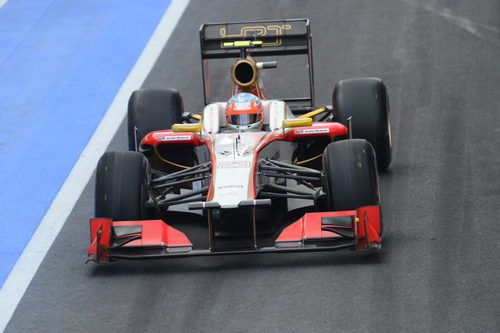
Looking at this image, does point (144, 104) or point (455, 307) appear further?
point (144, 104)

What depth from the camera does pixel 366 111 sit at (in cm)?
1268

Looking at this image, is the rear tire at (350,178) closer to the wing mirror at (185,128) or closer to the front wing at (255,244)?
the front wing at (255,244)

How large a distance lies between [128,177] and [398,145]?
4265mm

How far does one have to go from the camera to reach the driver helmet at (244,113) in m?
12.0

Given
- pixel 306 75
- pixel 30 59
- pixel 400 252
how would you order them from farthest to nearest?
pixel 30 59
pixel 306 75
pixel 400 252

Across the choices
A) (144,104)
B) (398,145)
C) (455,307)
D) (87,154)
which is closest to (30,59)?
(87,154)

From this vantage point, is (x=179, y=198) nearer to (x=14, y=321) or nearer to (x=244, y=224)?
(x=244, y=224)

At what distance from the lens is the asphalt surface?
31.7 ft

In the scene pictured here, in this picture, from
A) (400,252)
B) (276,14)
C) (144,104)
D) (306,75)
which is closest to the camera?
(400,252)

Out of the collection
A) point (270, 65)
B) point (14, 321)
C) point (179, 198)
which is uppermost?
point (270, 65)

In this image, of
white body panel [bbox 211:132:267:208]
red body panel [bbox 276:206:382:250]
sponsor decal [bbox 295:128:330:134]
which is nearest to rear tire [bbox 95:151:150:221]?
white body panel [bbox 211:132:267:208]

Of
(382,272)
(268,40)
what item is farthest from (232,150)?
(268,40)

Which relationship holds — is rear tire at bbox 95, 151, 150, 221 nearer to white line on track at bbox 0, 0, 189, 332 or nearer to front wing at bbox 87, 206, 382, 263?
front wing at bbox 87, 206, 382, 263

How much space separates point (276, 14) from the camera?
19.5m
